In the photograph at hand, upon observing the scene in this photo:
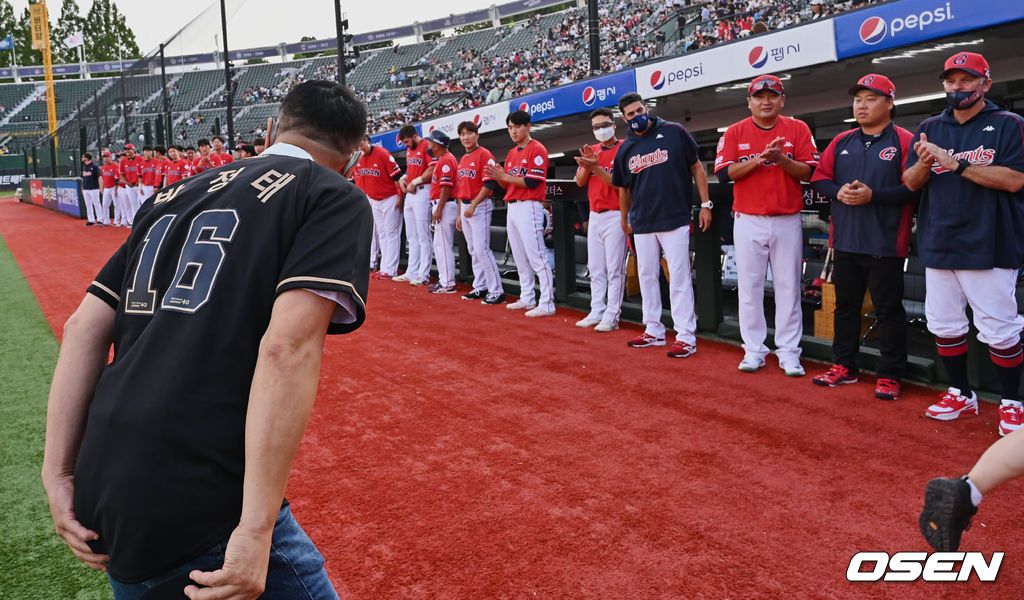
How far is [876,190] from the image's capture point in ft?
15.3

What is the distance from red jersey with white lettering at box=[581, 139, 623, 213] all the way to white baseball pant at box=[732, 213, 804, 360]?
1.52 meters

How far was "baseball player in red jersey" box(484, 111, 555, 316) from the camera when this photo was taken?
750cm

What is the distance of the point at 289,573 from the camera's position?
1440 millimetres

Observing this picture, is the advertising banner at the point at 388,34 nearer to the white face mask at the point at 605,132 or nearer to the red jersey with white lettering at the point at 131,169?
the red jersey with white lettering at the point at 131,169

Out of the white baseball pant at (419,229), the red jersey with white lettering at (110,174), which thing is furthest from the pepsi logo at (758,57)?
the red jersey with white lettering at (110,174)

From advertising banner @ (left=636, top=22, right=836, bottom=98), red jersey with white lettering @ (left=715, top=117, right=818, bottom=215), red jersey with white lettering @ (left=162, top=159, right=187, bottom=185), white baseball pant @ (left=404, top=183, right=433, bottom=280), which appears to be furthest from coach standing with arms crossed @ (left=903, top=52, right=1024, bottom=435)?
red jersey with white lettering @ (left=162, top=159, right=187, bottom=185)

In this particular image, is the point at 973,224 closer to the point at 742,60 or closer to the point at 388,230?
the point at 742,60

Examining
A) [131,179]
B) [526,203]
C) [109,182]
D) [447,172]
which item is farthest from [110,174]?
[526,203]

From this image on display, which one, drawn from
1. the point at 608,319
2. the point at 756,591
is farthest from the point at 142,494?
the point at 608,319

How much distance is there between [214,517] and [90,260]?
1361 cm

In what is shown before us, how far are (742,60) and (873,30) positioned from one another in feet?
6.75

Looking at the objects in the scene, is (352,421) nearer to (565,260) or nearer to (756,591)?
(756,591)

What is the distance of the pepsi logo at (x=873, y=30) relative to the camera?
8.52 m

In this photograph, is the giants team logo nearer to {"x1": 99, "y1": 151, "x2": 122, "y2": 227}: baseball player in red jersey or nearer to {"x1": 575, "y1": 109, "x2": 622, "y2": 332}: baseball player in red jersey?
{"x1": 575, "y1": 109, "x2": 622, "y2": 332}: baseball player in red jersey
